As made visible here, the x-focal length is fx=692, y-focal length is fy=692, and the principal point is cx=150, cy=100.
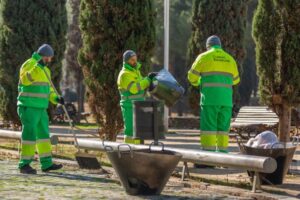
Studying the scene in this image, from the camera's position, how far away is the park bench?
15.8m

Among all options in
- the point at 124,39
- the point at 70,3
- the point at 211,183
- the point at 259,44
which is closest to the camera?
the point at 211,183

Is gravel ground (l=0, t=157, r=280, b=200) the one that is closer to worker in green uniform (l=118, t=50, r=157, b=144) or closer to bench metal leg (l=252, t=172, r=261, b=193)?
bench metal leg (l=252, t=172, r=261, b=193)

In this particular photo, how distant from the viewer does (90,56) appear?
13.5 meters

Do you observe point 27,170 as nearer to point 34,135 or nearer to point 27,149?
point 27,149

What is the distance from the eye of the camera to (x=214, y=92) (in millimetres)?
10453

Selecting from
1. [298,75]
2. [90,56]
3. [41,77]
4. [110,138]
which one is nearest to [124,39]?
[90,56]

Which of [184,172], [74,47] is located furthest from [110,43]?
[74,47]

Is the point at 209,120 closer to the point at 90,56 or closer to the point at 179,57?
the point at 90,56

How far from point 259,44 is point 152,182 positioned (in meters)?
3.77

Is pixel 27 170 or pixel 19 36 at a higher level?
pixel 19 36

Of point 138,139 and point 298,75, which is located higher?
point 298,75

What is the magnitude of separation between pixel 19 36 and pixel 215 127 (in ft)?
24.3

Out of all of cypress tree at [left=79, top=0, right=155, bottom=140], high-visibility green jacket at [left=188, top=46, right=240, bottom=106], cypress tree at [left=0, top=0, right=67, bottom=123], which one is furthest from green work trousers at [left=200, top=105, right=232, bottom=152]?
cypress tree at [left=0, top=0, right=67, bottom=123]

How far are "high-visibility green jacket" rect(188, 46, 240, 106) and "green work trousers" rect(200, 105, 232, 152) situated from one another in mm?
121
